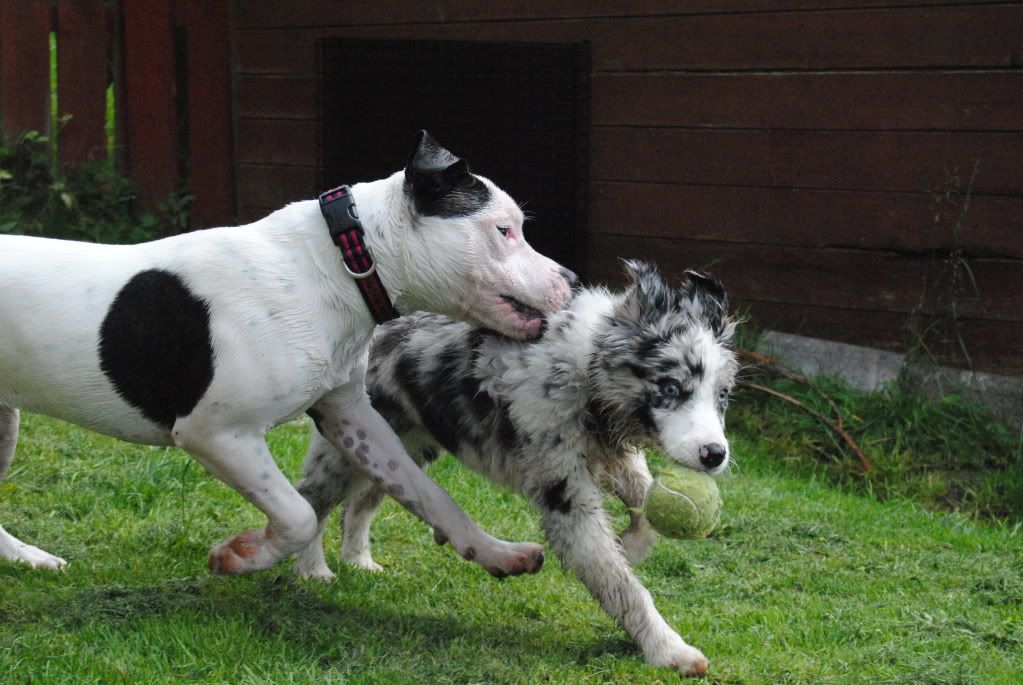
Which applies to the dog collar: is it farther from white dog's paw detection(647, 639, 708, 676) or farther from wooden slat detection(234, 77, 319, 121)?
wooden slat detection(234, 77, 319, 121)

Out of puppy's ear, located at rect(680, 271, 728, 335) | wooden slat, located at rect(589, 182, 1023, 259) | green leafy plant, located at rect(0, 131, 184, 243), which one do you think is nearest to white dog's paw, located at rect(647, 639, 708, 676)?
puppy's ear, located at rect(680, 271, 728, 335)

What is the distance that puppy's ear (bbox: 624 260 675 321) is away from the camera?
450cm

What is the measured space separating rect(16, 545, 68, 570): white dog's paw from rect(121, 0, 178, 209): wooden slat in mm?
6060

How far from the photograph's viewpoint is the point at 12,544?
16.5 feet

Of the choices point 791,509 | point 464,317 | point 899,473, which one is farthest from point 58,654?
point 899,473

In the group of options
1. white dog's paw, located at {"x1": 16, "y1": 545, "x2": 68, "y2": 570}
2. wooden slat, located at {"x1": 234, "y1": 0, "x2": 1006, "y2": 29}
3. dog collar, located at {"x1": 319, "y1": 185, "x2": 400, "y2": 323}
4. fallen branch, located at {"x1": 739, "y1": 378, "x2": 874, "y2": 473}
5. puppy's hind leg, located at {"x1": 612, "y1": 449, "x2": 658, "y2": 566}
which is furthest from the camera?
wooden slat, located at {"x1": 234, "y1": 0, "x2": 1006, "y2": 29}

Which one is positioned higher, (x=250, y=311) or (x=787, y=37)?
(x=787, y=37)

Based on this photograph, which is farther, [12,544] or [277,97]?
[277,97]

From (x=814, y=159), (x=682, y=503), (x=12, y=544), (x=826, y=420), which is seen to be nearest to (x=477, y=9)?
(x=814, y=159)

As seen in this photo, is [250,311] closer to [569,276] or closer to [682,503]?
[569,276]

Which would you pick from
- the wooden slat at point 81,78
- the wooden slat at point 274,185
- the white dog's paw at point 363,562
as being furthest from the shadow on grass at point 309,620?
the wooden slat at point 81,78

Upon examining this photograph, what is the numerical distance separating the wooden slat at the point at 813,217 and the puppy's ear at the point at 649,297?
3.48m

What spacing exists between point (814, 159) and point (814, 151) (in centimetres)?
5

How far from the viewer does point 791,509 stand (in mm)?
6355
